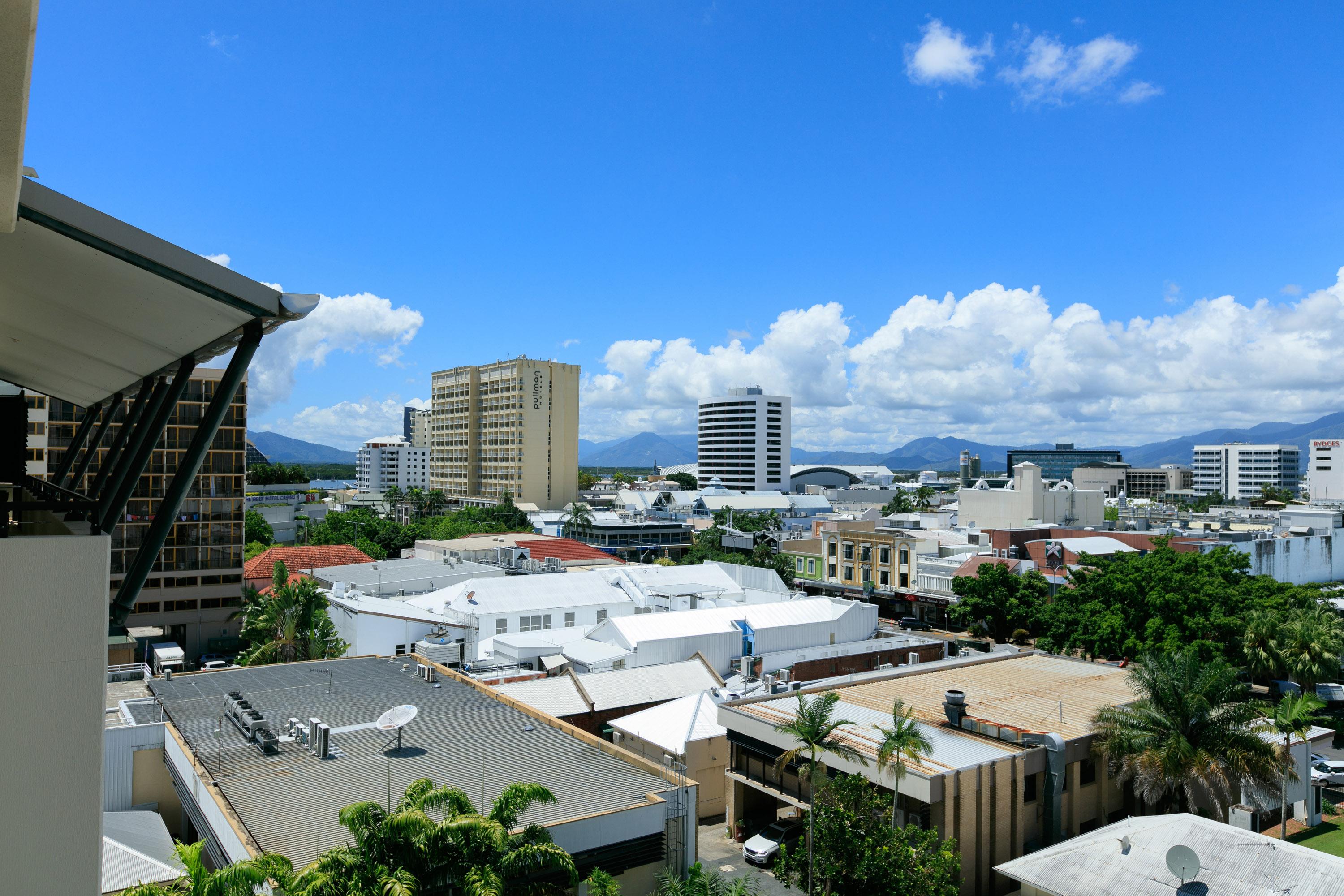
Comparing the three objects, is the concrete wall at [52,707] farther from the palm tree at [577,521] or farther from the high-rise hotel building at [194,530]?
the palm tree at [577,521]

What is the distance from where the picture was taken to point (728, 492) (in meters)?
156

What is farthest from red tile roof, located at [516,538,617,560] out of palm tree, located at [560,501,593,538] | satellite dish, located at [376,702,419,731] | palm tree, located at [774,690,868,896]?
palm tree, located at [774,690,868,896]

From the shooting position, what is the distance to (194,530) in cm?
5659

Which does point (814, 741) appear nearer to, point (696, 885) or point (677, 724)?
point (696, 885)

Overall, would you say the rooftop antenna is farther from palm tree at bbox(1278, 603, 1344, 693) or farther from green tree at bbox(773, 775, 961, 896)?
palm tree at bbox(1278, 603, 1344, 693)

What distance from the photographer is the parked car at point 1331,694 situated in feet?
138

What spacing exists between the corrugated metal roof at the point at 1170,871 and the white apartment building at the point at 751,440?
158m

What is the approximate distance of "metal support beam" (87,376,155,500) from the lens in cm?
924

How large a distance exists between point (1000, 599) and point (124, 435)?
55.9 m

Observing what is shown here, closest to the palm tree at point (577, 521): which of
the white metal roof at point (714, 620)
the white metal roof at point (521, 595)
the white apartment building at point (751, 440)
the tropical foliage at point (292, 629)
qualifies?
the white metal roof at point (521, 595)

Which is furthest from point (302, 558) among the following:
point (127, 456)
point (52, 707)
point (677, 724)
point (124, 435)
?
point (52, 707)

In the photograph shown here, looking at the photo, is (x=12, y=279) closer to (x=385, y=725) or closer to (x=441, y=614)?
(x=385, y=725)

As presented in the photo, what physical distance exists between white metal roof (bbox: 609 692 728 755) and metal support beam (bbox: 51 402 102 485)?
2067 centimetres

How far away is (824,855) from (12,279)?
2050cm
